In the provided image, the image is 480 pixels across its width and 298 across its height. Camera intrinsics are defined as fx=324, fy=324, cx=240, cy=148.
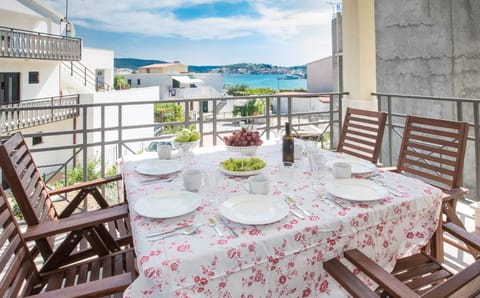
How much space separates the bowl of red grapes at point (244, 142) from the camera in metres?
1.84

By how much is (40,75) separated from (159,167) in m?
12.0

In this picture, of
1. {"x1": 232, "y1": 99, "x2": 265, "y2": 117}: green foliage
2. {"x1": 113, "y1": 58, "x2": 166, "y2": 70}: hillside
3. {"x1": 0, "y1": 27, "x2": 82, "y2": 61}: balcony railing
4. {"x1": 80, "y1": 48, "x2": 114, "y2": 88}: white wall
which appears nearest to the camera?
{"x1": 232, "y1": 99, "x2": 265, "y2": 117}: green foliage

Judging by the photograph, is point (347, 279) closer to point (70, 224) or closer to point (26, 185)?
point (70, 224)

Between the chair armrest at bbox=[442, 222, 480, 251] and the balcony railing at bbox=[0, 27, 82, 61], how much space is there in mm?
11246

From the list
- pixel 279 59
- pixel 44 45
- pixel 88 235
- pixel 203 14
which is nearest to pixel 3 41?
pixel 44 45

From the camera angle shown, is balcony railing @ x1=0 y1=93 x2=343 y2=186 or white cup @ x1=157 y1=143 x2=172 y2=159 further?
balcony railing @ x1=0 y1=93 x2=343 y2=186

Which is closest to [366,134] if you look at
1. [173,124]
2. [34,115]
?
[173,124]

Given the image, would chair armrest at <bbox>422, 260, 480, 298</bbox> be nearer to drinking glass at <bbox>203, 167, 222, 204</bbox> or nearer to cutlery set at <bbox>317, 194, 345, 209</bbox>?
cutlery set at <bbox>317, 194, 345, 209</bbox>

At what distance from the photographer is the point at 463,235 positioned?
1267mm

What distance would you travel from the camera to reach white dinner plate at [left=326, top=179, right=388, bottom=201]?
1249 millimetres

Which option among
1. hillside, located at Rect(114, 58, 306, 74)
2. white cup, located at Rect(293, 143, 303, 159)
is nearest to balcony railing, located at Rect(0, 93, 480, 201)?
white cup, located at Rect(293, 143, 303, 159)

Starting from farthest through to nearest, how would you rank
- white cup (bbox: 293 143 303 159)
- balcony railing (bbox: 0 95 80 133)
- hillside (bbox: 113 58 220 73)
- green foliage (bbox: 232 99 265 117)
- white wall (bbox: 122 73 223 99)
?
hillside (bbox: 113 58 220 73), white wall (bbox: 122 73 223 99), balcony railing (bbox: 0 95 80 133), green foliage (bbox: 232 99 265 117), white cup (bbox: 293 143 303 159)

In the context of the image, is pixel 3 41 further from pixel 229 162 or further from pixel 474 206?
pixel 474 206

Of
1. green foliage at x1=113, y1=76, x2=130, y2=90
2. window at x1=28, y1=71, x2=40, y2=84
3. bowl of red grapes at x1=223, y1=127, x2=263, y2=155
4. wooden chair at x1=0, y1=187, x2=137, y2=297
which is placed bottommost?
wooden chair at x1=0, y1=187, x2=137, y2=297
